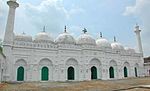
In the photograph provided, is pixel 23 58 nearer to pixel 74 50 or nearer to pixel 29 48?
pixel 29 48

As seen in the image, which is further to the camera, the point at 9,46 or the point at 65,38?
the point at 65,38

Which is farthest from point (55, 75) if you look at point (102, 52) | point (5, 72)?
point (102, 52)

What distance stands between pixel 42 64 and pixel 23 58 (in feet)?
9.77

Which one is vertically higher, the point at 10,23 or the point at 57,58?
the point at 10,23

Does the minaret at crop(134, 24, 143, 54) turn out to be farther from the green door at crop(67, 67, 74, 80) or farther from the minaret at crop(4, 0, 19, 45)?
the minaret at crop(4, 0, 19, 45)

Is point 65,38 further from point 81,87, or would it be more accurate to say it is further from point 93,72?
point 81,87

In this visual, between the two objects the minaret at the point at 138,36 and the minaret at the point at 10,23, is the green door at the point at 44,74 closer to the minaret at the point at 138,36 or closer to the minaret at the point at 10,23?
the minaret at the point at 10,23

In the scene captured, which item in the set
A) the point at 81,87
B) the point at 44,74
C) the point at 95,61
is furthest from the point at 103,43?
the point at 81,87

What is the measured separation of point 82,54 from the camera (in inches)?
1090

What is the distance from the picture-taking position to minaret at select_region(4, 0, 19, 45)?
74.6 ft

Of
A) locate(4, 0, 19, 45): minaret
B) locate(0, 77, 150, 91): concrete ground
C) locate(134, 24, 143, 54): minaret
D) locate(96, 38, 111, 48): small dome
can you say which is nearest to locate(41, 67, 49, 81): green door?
locate(4, 0, 19, 45): minaret

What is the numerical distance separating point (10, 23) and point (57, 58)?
8626 mm

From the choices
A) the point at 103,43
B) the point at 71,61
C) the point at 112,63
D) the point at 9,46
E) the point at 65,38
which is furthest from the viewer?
the point at 103,43

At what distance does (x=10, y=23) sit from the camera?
78.5 feet
